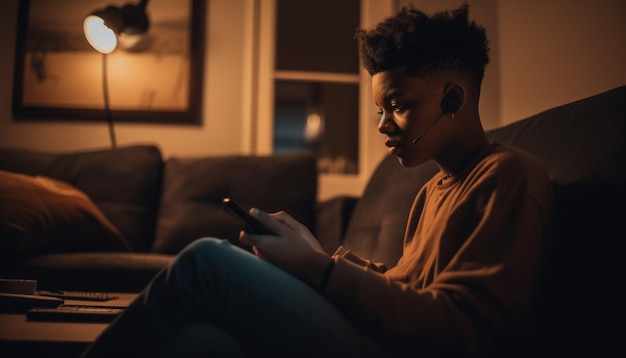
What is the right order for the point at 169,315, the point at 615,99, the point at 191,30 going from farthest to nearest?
the point at 191,30
the point at 615,99
the point at 169,315

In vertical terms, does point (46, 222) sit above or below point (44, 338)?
above

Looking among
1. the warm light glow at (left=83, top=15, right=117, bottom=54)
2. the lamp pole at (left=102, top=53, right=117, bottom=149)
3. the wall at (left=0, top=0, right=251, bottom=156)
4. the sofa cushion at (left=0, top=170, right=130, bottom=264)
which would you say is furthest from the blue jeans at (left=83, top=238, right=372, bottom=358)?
the wall at (left=0, top=0, right=251, bottom=156)

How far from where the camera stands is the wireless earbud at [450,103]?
3.36 ft

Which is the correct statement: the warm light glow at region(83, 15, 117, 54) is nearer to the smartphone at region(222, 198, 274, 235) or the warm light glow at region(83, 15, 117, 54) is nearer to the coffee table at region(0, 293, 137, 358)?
the coffee table at region(0, 293, 137, 358)

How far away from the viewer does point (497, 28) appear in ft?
9.55

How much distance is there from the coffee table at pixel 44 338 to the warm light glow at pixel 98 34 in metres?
1.90

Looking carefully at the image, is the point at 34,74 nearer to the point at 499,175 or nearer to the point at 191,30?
the point at 191,30

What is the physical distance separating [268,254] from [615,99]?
665 mm

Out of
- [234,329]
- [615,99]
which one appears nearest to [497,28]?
[615,99]

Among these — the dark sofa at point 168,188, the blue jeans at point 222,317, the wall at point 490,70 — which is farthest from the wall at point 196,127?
the blue jeans at point 222,317

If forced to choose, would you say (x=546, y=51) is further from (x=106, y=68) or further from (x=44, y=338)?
(x=44, y=338)

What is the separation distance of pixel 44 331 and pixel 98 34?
200 centimetres

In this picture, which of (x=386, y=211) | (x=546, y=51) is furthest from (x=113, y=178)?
(x=546, y=51)

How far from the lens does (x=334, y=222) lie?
2.30 meters
